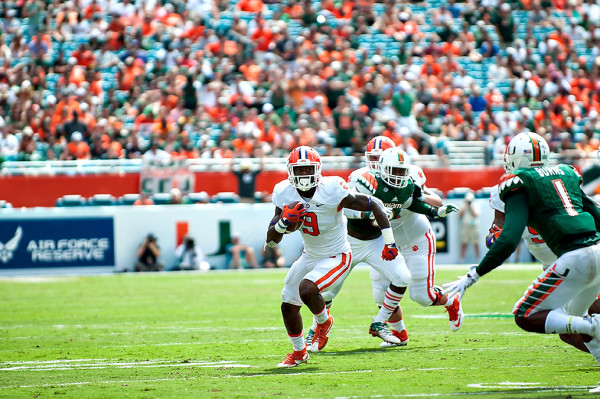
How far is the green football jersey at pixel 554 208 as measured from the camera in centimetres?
682

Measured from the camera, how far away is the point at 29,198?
20.5 metres

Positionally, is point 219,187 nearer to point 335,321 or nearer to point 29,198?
point 29,198

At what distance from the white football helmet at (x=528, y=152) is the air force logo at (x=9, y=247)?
13.9 m

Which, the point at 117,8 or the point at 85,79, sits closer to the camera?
the point at 85,79

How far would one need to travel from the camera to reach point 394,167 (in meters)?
9.88

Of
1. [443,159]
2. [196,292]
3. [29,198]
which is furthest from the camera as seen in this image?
[443,159]

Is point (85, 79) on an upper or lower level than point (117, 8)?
lower

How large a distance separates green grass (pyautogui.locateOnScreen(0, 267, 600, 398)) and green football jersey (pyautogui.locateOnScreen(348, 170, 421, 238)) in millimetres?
1200

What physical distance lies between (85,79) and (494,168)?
971 cm

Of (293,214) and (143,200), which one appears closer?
(293,214)

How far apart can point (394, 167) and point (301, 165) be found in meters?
1.53

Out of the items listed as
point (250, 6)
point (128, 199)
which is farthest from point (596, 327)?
point (250, 6)

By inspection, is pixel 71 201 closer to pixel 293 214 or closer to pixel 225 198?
pixel 225 198

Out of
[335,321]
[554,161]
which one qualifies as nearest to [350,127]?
[554,161]
